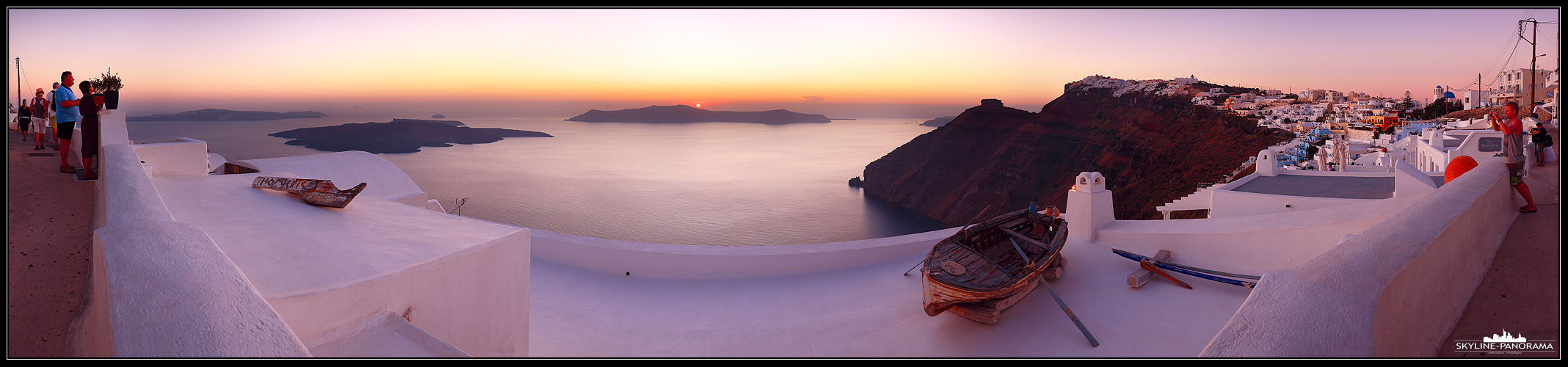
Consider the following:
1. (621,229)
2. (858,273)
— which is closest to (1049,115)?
(621,229)

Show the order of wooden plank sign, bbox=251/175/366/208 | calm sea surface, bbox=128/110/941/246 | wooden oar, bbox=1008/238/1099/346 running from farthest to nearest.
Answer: calm sea surface, bbox=128/110/941/246 < wooden oar, bbox=1008/238/1099/346 < wooden plank sign, bbox=251/175/366/208

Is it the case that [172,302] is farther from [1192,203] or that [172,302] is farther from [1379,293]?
[1192,203]

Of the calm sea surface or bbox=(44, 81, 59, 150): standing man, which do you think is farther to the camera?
the calm sea surface

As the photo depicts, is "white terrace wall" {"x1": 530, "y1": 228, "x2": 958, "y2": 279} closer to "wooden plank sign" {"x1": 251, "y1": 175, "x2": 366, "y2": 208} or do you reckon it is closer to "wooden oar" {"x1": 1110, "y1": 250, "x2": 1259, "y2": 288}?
"wooden oar" {"x1": 1110, "y1": 250, "x2": 1259, "y2": 288}

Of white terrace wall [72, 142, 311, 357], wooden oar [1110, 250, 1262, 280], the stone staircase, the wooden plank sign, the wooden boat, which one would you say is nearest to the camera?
white terrace wall [72, 142, 311, 357]

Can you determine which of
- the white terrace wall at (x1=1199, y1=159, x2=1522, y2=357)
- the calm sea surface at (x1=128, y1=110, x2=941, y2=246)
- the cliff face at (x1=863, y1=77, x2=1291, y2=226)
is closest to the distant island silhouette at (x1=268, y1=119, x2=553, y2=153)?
the calm sea surface at (x1=128, y1=110, x2=941, y2=246)

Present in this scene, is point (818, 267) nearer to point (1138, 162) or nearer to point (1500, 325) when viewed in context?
point (1500, 325)

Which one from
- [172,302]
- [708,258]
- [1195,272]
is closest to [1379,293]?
[172,302]
